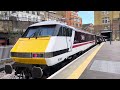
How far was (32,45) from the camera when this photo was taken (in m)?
10.8

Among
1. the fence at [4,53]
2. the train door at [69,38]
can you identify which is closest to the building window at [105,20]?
the fence at [4,53]

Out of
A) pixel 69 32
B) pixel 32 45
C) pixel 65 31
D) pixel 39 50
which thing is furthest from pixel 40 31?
pixel 69 32

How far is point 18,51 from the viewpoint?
10.9 metres

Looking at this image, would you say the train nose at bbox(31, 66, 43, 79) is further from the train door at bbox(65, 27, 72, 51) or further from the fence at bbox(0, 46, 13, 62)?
the fence at bbox(0, 46, 13, 62)

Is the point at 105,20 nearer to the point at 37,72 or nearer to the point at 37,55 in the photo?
the point at 37,55

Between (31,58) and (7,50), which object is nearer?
(31,58)

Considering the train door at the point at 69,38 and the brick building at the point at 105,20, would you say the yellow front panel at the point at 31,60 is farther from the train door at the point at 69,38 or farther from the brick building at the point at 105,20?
the brick building at the point at 105,20

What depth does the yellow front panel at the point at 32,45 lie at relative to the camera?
10422mm

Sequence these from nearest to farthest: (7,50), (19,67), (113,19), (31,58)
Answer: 1. (31,58)
2. (19,67)
3. (7,50)
4. (113,19)

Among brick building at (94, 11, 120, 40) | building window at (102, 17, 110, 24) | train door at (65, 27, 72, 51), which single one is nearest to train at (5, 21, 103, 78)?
train door at (65, 27, 72, 51)

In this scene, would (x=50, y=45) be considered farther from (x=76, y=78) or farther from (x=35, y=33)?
(x=76, y=78)
